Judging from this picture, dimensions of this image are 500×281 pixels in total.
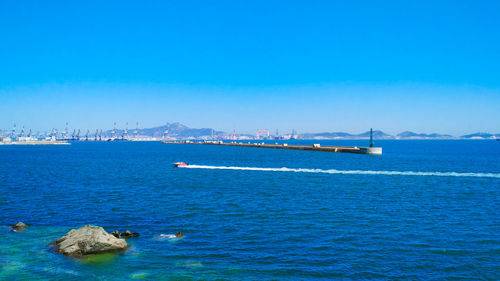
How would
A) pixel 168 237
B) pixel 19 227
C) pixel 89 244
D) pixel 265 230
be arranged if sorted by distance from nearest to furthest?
pixel 89 244
pixel 168 237
pixel 265 230
pixel 19 227

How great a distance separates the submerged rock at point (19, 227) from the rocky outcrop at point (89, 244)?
612 cm

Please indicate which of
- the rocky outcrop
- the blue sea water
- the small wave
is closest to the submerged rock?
A: the blue sea water

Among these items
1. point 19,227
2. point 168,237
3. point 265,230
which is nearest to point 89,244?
point 168,237

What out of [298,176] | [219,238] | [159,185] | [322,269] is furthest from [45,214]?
[298,176]

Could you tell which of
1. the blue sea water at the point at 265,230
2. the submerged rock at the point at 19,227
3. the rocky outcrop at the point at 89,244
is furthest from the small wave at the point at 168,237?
the submerged rock at the point at 19,227

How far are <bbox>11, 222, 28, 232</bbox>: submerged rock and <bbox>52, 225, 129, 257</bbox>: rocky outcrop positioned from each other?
6.12 m

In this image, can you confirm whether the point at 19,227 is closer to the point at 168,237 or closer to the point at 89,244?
the point at 89,244

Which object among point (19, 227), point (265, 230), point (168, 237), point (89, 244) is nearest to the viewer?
point (89, 244)

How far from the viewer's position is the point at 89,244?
72.8ft

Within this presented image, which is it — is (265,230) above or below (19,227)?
above

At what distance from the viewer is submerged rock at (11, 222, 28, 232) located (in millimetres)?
27286

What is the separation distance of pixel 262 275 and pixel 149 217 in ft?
51.6

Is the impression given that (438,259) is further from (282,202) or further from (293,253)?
(282,202)

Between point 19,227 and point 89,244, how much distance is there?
905 centimetres
